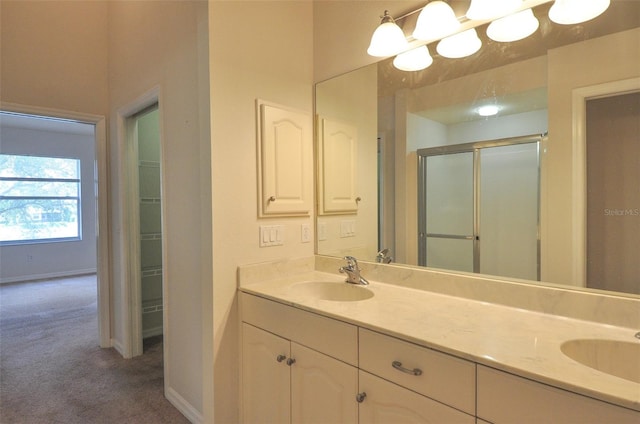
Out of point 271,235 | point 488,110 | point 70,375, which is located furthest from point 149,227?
point 488,110

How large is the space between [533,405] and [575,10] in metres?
1.37

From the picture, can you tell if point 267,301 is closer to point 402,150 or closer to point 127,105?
point 402,150

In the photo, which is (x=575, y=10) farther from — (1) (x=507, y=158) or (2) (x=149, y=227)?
(2) (x=149, y=227)

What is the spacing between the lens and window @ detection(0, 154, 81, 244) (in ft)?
17.7

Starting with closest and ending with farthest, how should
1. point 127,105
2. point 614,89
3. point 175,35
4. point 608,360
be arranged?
point 608,360, point 614,89, point 175,35, point 127,105

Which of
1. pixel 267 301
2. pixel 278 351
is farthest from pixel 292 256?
pixel 278 351

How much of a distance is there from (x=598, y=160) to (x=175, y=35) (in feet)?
7.16

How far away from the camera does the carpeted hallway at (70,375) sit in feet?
6.54

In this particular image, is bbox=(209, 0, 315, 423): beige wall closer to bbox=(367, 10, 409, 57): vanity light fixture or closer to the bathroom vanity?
the bathroom vanity

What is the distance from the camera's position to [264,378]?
5.26ft

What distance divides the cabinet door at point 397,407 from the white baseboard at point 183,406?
1.13 m

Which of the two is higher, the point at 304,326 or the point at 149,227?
the point at 149,227

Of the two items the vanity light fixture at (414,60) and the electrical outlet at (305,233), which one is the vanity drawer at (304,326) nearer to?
the electrical outlet at (305,233)

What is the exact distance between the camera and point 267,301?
158cm
